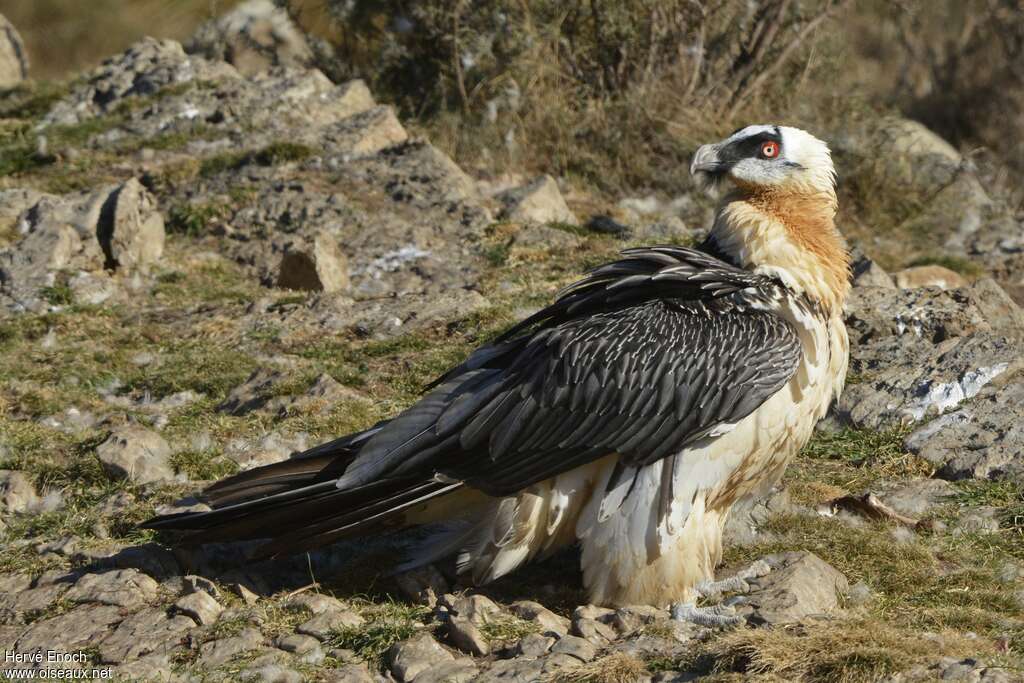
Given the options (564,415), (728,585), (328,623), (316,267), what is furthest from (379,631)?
(316,267)

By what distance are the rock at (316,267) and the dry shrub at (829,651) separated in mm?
5307

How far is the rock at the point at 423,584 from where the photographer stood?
5490 mm

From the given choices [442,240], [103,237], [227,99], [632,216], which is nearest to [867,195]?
[632,216]

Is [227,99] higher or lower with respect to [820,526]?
higher

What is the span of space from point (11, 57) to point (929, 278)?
1119cm

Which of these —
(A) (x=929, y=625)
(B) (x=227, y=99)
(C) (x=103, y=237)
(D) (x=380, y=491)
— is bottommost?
(A) (x=929, y=625)

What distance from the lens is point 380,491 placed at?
5418mm

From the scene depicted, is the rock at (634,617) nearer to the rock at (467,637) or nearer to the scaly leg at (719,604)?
the scaly leg at (719,604)

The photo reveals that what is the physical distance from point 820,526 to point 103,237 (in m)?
6.13

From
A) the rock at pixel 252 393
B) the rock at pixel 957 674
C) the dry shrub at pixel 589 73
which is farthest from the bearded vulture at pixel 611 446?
the dry shrub at pixel 589 73

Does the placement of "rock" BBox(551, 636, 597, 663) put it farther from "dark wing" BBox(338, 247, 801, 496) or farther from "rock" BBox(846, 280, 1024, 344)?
"rock" BBox(846, 280, 1024, 344)

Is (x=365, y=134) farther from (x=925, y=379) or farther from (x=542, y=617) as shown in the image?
(x=542, y=617)

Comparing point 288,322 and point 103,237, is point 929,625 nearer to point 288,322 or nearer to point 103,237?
point 288,322

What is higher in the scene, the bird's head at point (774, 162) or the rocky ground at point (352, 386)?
the bird's head at point (774, 162)
